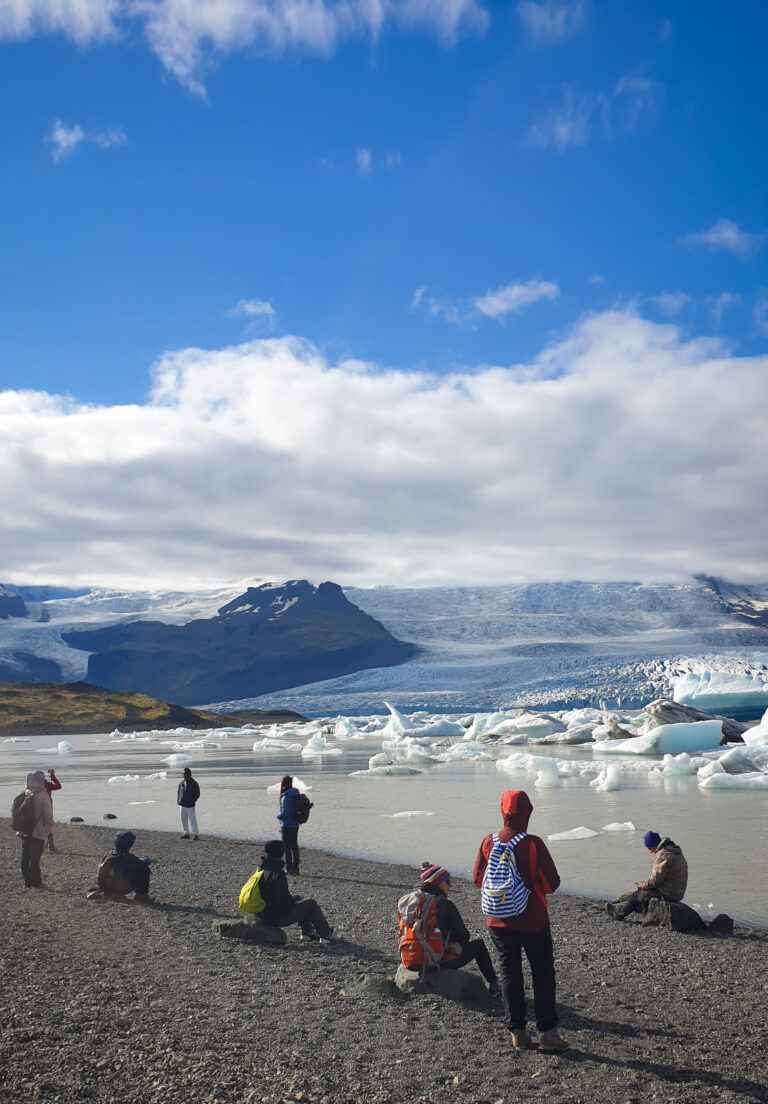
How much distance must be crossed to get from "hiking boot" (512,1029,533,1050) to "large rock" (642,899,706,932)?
11.1 ft

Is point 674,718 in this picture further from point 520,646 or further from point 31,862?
point 520,646

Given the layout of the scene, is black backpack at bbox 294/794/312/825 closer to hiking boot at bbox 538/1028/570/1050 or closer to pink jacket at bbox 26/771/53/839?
pink jacket at bbox 26/771/53/839

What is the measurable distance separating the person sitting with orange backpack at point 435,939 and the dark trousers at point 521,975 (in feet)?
2.88

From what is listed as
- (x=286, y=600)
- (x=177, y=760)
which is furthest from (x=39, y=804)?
(x=286, y=600)

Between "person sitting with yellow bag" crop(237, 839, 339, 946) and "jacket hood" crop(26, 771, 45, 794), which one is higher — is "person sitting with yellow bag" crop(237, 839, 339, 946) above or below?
below

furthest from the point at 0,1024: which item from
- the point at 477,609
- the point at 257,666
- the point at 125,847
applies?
the point at 257,666

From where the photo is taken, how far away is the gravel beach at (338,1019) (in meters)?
3.99

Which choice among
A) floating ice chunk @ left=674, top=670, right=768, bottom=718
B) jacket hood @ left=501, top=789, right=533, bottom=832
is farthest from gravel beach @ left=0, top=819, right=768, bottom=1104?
floating ice chunk @ left=674, top=670, right=768, bottom=718

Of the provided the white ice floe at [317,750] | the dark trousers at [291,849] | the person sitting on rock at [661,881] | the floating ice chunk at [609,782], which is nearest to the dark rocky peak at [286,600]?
the white ice floe at [317,750]

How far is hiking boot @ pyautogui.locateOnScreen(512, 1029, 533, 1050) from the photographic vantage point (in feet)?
14.5

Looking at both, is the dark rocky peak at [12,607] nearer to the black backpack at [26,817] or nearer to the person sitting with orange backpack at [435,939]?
the black backpack at [26,817]

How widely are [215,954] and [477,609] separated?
312 feet

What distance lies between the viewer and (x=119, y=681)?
387 feet

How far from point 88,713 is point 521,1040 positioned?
66618mm
